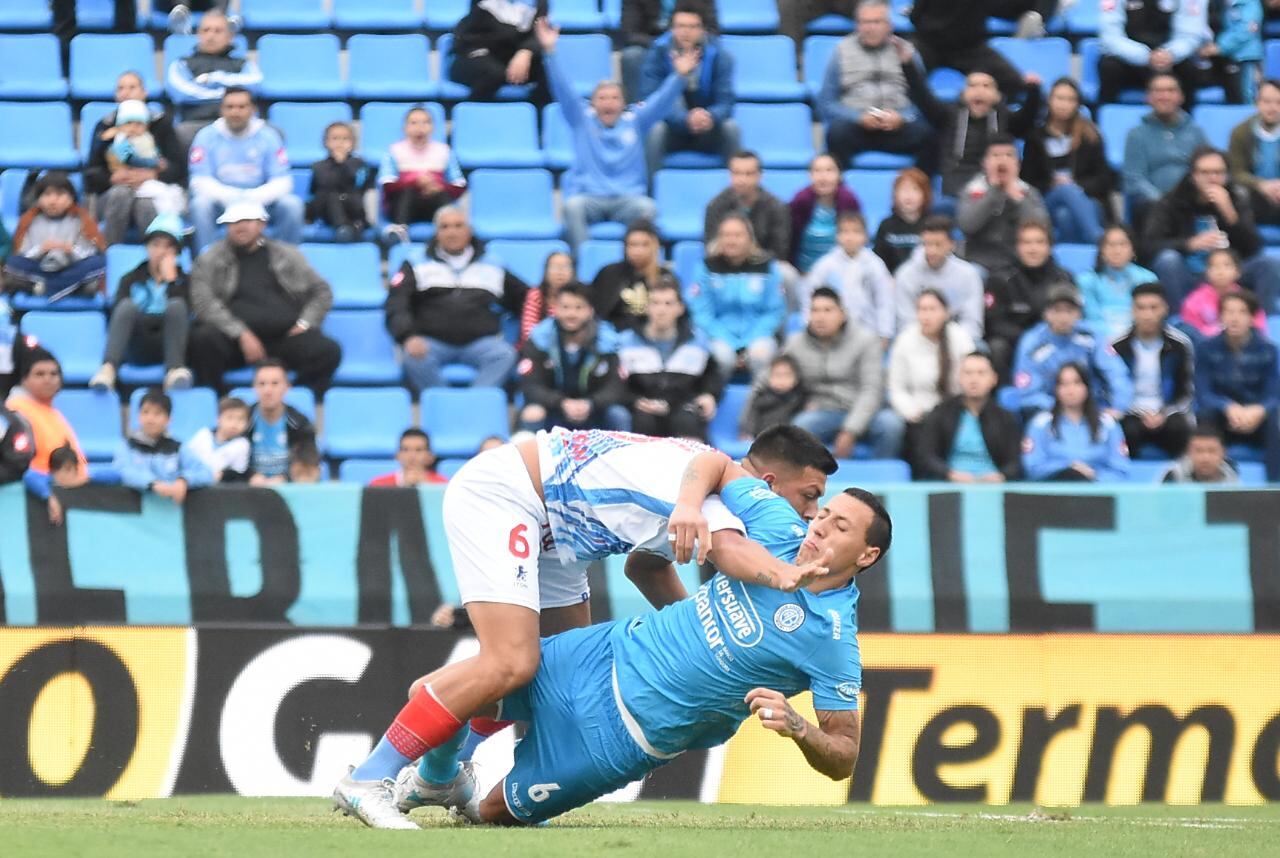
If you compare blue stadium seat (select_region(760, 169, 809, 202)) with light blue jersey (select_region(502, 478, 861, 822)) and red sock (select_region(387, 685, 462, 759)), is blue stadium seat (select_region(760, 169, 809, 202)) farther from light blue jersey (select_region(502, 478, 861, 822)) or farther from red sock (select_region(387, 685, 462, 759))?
red sock (select_region(387, 685, 462, 759))

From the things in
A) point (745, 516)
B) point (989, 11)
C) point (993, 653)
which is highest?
point (989, 11)

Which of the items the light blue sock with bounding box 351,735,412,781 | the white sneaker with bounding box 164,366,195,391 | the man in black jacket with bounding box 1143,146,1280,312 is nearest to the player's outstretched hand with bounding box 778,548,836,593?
the light blue sock with bounding box 351,735,412,781

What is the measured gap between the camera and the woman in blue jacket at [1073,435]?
1235 centimetres

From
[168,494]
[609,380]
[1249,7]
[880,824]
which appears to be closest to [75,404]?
[168,494]

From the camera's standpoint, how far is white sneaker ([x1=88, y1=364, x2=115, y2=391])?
13016mm

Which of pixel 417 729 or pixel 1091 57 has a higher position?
pixel 1091 57

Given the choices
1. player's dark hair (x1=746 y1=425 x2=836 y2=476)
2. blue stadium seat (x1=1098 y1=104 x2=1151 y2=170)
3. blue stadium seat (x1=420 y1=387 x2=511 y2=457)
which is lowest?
blue stadium seat (x1=420 y1=387 x2=511 y2=457)

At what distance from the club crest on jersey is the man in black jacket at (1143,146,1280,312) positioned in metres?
8.26

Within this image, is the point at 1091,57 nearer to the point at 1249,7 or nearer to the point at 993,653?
the point at 1249,7

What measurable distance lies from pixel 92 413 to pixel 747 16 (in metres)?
6.60

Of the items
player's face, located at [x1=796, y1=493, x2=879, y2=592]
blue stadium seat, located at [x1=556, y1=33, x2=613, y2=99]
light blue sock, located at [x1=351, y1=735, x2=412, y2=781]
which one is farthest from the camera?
blue stadium seat, located at [x1=556, y1=33, x2=613, y2=99]

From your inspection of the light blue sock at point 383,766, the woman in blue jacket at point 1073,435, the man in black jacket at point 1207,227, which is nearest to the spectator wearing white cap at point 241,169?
the woman in blue jacket at point 1073,435

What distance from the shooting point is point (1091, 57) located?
1647cm

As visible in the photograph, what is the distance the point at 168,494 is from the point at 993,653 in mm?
4605
